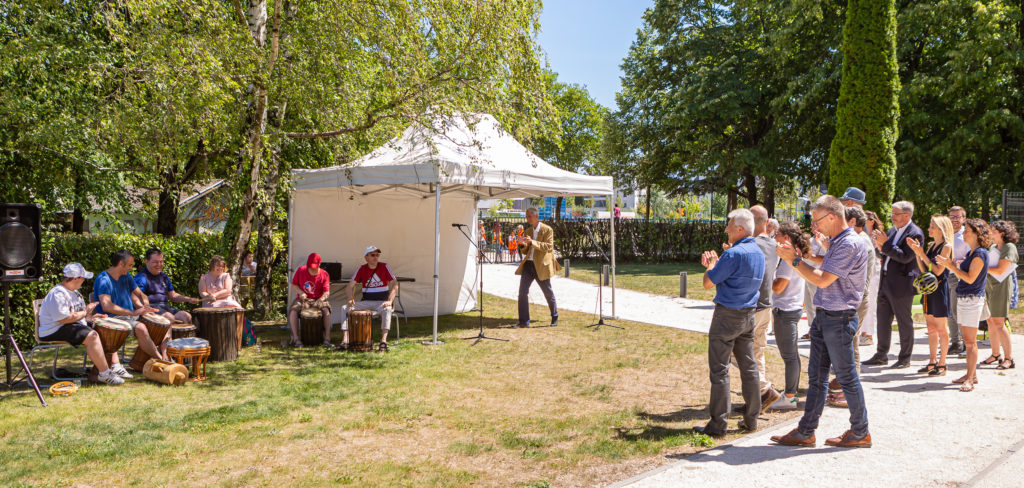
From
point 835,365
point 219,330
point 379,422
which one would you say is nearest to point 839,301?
point 835,365

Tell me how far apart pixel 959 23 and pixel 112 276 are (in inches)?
857

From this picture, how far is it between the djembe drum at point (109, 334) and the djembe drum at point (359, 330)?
259 cm

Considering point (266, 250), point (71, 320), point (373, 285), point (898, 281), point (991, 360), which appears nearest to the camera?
point (71, 320)

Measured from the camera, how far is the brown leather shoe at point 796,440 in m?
4.79

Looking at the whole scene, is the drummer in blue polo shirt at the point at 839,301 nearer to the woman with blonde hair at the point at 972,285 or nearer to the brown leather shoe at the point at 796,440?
the brown leather shoe at the point at 796,440

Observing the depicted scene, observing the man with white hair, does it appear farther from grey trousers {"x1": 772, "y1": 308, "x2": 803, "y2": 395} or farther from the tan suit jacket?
the tan suit jacket

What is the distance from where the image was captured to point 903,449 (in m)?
4.71

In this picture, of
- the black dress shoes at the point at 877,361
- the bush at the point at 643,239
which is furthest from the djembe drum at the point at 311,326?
the bush at the point at 643,239

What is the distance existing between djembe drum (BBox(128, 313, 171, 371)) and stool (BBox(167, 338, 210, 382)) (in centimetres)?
31

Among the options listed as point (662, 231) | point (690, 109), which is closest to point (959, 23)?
point (690, 109)

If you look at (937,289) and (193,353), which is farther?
(193,353)

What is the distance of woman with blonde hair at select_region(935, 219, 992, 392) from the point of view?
254 inches

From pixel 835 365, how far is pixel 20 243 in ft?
23.6

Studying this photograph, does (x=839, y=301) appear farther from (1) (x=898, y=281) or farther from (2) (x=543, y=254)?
(2) (x=543, y=254)
